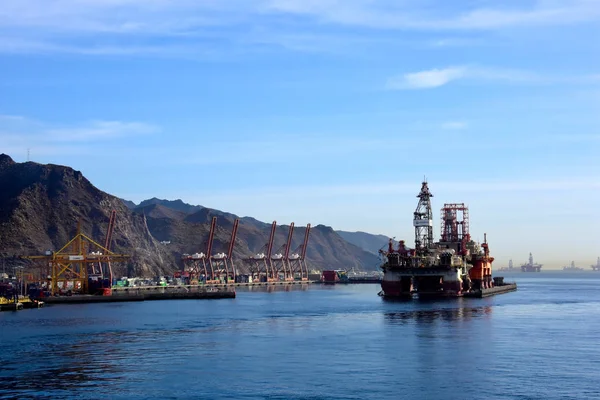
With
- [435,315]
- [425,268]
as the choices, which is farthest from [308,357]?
[425,268]

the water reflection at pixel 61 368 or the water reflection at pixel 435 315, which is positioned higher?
the water reflection at pixel 435 315

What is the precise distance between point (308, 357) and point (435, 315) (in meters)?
47.9

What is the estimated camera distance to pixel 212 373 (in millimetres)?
63625

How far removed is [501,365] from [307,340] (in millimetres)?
24945

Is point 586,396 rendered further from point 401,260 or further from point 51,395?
point 401,260

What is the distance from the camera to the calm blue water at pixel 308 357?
2232 inches

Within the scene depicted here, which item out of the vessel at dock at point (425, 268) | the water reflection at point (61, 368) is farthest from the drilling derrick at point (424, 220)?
the water reflection at point (61, 368)

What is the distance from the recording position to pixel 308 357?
72000mm

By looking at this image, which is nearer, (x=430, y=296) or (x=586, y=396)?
(x=586, y=396)

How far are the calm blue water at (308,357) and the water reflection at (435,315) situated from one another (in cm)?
25

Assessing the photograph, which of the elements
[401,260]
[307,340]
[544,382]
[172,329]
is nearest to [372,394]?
[544,382]

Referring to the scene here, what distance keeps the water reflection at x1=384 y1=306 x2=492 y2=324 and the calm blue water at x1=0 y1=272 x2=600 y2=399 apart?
255 mm

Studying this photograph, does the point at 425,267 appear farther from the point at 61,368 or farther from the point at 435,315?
the point at 61,368

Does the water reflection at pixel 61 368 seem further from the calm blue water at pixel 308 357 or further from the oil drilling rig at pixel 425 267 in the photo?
the oil drilling rig at pixel 425 267
